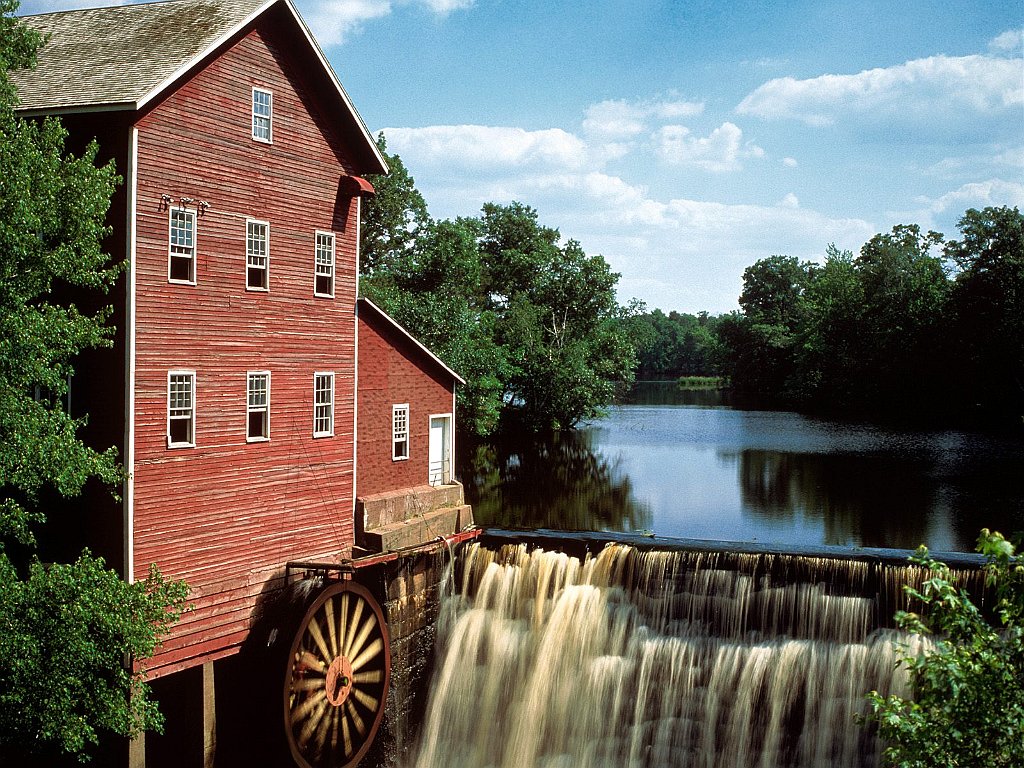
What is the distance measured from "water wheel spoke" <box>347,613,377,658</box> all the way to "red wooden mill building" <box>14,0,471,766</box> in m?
0.05

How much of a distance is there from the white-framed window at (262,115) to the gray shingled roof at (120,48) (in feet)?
4.96

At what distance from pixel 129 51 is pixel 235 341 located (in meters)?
5.91

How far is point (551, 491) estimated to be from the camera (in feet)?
150

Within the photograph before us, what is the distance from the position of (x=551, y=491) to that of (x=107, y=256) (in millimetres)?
31143

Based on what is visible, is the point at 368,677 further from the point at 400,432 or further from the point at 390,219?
the point at 390,219

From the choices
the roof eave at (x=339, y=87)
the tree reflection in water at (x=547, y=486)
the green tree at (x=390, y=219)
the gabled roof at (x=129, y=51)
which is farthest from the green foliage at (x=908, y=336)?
the gabled roof at (x=129, y=51)

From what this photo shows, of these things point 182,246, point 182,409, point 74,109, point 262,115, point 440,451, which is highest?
point 262,115

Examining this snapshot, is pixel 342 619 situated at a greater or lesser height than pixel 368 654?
greater

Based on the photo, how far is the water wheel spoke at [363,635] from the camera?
69.7 ft

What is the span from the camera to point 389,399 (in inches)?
967

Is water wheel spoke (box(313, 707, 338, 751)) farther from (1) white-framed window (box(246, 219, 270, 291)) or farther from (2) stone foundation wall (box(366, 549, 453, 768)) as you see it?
(1) white-framed window (box(246, 219, 270, 291))

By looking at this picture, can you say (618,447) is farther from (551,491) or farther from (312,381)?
(312,381)

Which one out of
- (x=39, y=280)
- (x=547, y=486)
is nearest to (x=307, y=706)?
(x=39, y=280)

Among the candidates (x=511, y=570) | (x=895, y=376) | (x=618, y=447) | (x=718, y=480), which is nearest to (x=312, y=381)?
(x=511, y=570)
